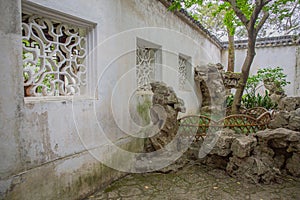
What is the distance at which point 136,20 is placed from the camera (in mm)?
4680

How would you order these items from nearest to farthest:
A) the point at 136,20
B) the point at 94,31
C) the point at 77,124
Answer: the point at 77,124
the point at 94,31
the point at 136,20

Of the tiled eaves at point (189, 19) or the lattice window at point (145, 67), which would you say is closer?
the lattice window at point (145, 67)

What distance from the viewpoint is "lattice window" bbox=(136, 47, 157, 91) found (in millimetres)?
5312

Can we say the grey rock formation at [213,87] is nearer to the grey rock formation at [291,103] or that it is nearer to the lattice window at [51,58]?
the grey rock formation at [291,103]

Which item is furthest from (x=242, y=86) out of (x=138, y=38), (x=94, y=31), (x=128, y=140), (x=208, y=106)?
(x=94, y=31)

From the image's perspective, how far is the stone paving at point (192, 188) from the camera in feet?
11.2

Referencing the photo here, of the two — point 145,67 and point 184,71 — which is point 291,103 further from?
point 145,67

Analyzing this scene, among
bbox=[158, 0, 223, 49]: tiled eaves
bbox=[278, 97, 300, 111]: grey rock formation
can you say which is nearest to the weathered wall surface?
bbox=[158, 0, 223, 49]: tiled eaves

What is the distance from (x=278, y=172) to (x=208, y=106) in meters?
5.57

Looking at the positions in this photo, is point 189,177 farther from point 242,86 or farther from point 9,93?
point 242,86

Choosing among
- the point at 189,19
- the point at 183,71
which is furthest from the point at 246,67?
the point at 189,19

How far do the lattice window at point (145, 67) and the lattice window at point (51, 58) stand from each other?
6.41 ft

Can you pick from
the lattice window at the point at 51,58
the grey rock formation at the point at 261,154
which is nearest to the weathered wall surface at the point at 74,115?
the lattice window at the point at 51,58

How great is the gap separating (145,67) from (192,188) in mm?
3213
